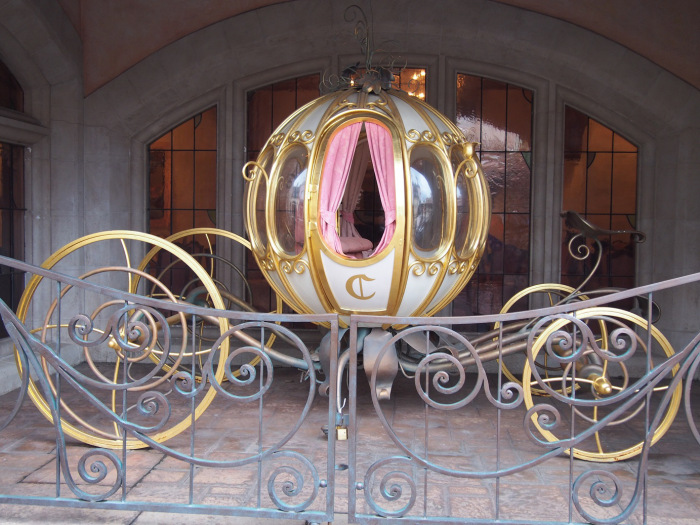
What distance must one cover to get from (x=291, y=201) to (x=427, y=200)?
0.86m

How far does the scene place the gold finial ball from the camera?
13.6 ft

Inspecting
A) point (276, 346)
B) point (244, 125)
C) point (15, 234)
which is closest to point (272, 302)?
point (276, 346)

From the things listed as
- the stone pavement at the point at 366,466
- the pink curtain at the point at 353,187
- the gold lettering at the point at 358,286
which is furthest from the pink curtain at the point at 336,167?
the stone pavement at the point at 366,466

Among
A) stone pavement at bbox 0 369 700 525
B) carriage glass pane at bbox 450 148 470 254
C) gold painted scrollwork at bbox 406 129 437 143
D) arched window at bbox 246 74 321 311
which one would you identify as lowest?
stone pavement at bbox 0 369 700 525

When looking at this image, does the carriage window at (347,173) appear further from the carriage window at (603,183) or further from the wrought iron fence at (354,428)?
the carriage window at (603,183)

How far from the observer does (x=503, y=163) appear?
6.34m

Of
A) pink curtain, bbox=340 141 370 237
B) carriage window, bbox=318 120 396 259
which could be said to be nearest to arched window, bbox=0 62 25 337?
pink curtain, bbox=340 141 370 237

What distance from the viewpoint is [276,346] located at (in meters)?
6.38

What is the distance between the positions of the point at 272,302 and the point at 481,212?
280cm

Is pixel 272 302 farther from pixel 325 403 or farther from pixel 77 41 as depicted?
pixel 77 41

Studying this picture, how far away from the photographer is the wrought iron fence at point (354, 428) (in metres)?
2.65

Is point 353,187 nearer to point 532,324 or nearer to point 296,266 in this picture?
point 296,266

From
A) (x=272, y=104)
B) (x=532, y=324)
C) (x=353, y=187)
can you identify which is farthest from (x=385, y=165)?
(x=272, y=104)

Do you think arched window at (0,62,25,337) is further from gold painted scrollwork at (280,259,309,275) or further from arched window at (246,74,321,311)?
gold painted scrollwork at (280,259,309,275)
